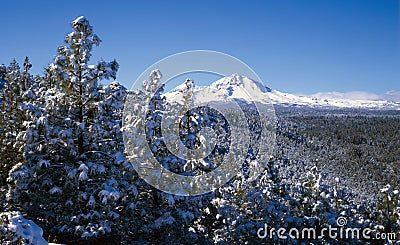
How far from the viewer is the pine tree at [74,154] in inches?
545

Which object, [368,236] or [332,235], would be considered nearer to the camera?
[332,235]

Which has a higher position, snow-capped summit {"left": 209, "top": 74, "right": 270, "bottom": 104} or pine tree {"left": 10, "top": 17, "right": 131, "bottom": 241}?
snow-capped summit {"left": 209, "top": 74, "right": 270, "bottom": 104}

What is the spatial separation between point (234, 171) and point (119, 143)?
6.41 meters

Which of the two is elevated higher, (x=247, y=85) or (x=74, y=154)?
(x=247, y=85)

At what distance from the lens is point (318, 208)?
66.6ft

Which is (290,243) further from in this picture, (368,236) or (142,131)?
(142,131)

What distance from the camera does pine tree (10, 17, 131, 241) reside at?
1384 centimetres

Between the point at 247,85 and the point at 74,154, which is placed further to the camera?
the point at 247,85

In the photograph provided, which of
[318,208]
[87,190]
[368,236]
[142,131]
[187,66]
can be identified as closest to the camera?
[187,66]

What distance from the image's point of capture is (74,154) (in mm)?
14039

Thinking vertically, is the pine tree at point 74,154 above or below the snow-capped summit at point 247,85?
below

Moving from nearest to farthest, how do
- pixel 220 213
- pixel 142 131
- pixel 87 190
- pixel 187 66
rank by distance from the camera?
1. pixel 187 66
2. pixel 87 190
3. pixel 142 131
4. pixel 220 213

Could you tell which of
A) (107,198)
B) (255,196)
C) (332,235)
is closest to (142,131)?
(107,198)

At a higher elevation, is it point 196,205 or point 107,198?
point 107,198
